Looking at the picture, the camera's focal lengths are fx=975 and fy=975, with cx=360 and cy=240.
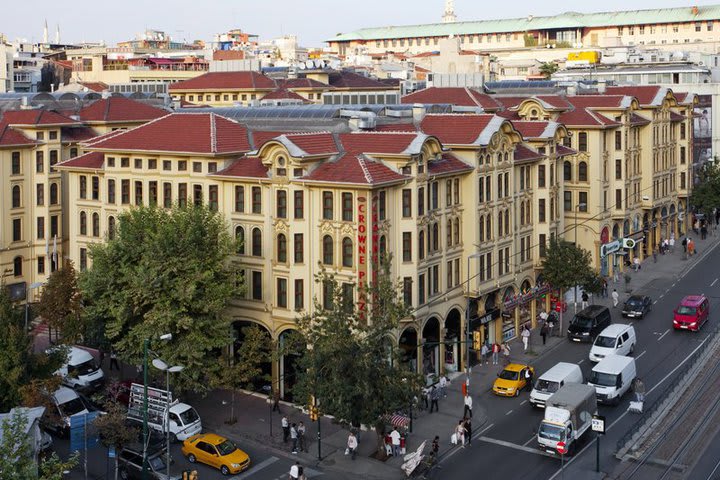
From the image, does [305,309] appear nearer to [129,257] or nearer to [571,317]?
[129,257]

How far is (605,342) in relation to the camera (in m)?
63.9

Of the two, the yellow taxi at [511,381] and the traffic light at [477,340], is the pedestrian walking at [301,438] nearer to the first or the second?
the yellow taxi at [511,381]

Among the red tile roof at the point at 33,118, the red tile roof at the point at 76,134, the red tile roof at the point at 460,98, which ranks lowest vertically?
the red tile roof at the point at 76,134

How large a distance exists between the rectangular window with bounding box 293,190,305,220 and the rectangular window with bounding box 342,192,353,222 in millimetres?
2869

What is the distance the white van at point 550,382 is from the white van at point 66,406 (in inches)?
987

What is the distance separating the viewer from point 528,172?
71.6m

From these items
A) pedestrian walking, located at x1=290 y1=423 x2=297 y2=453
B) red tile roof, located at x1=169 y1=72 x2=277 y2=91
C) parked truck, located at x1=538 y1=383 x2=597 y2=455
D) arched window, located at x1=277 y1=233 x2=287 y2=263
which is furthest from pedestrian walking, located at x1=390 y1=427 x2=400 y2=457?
red tile roof, located at x1=169 y1=72 x2=277 y2=91

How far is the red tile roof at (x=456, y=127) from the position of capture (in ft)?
208

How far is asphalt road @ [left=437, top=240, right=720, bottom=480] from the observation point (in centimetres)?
4741

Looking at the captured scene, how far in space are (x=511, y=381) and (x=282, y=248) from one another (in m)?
15.9

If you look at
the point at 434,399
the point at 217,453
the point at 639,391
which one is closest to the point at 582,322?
the point at 639,391

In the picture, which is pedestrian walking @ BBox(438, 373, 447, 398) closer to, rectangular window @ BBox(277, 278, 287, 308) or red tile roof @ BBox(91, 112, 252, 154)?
rectangular window @ BBox(277, 278, 287, 308)

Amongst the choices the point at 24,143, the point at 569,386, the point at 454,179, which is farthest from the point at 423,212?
the point at 24,143

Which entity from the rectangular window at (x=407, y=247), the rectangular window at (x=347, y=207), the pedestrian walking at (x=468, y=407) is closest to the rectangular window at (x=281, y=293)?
the rectangular window at (x=347, y=207)
